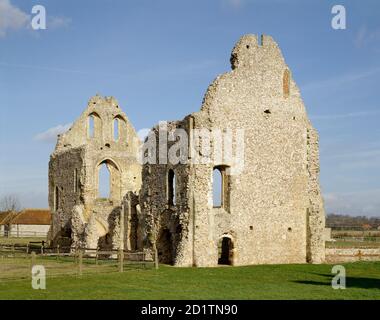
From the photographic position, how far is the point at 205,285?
16562 millimetres

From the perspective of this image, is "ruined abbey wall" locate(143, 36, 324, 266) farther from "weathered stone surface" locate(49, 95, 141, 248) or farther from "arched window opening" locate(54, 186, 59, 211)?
"arched window opening" locate(54, 186, 59, 211)

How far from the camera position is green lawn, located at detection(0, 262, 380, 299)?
14508mm

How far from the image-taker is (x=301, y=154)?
2652 centimetres

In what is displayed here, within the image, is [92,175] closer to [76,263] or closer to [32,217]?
[76,263]

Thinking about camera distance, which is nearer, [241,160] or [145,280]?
[145,280]

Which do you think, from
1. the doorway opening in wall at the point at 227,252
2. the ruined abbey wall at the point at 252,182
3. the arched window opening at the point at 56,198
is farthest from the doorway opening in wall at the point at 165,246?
the arched window opening at the point at 56,198

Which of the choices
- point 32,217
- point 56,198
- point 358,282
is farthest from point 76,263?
point 32,217

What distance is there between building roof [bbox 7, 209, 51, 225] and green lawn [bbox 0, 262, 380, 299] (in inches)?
1601

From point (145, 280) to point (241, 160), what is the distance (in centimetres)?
839

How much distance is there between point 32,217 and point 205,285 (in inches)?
1861

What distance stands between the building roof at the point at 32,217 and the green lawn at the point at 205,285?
4067cm
